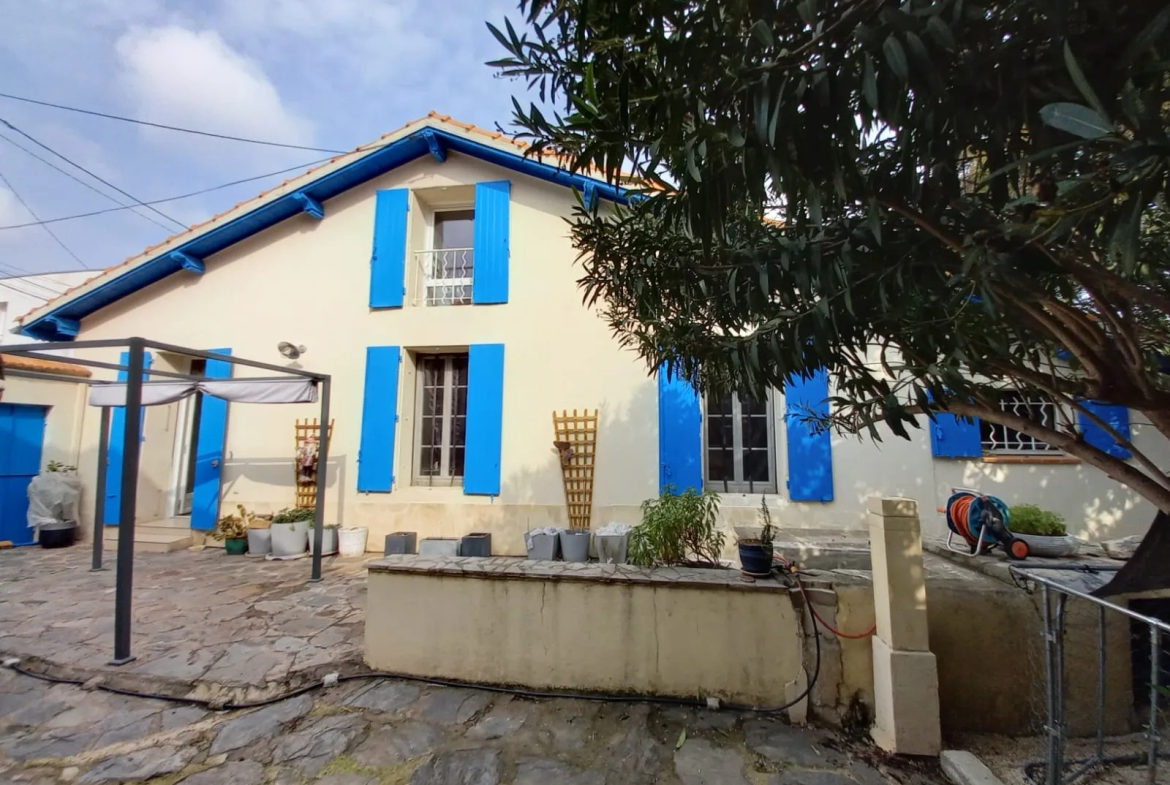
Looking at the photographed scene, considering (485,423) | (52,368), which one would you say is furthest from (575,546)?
(52,368)

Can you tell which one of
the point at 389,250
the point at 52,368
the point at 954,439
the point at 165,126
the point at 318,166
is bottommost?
the point at 954,439

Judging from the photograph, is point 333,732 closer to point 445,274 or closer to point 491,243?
point 491,243

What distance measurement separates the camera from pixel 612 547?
4836mm

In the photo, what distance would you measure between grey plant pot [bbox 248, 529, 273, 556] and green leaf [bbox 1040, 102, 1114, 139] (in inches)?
299

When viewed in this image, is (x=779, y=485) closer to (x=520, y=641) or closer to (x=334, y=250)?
(x=520, y=641)

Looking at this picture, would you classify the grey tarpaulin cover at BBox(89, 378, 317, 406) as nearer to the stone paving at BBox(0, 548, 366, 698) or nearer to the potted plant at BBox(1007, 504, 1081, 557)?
the stone paving at BBox(0, 548, 366, 698)

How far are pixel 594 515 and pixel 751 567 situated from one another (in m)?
3.01

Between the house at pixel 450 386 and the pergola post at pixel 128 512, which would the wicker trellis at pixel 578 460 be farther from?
the pergola post at pixel 128 512

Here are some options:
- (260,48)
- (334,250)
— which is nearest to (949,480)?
(334,250)

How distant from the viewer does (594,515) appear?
18.5ft

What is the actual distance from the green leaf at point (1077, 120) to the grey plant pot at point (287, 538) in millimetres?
7224

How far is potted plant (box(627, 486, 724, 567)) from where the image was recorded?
3.10 m

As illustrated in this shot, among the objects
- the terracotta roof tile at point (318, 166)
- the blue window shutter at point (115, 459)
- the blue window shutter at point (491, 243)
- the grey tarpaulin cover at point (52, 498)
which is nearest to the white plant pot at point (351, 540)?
the blue window shutter at point (491, 243)

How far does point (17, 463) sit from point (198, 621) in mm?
6021
